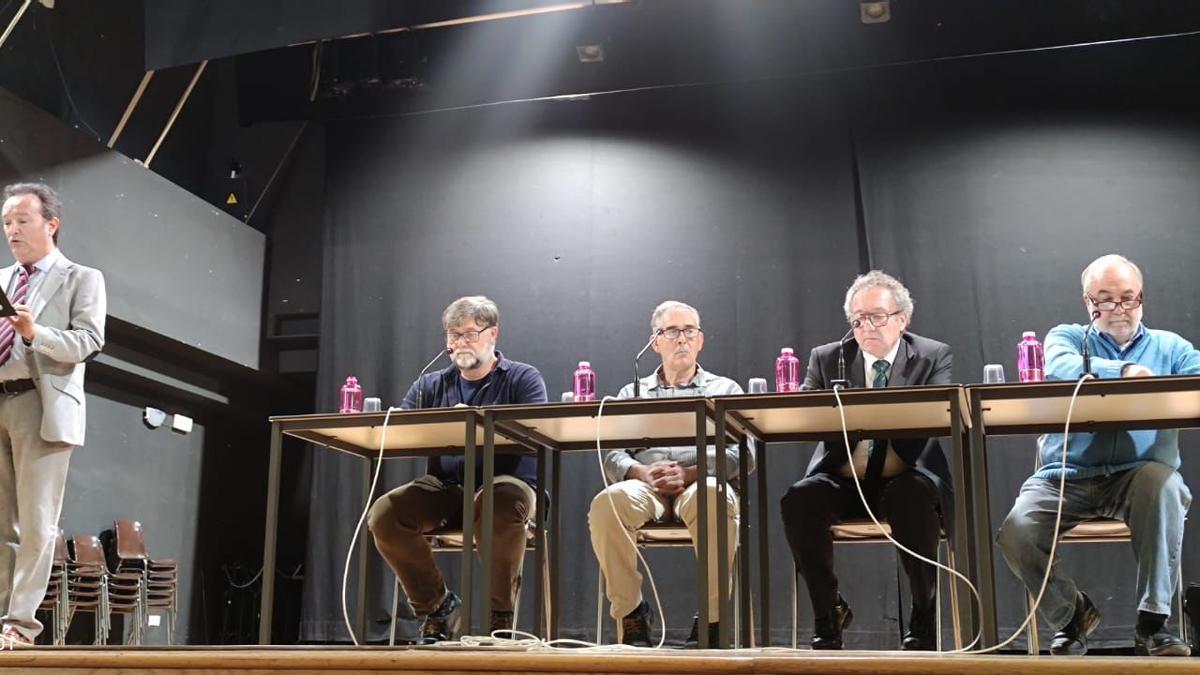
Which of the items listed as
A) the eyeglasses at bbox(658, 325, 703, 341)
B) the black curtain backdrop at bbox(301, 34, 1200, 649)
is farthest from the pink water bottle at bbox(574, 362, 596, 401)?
the black curtain backdrop at bbox(301, 34, 1200, 649)

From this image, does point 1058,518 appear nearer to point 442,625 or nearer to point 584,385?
point 584,385

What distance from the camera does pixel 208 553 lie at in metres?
6.59

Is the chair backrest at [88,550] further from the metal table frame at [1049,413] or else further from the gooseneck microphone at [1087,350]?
the gooseneck microphone at [1087,350]

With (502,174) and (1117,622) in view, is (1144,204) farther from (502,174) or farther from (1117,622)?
(502,174)

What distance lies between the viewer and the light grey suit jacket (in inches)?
125

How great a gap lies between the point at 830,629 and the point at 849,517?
0.30 meters

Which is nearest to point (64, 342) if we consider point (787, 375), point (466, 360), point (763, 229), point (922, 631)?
point (466, 360)

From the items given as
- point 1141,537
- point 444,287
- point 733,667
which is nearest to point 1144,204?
point 1141,537

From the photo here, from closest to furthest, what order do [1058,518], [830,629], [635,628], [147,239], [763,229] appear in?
[1058,518] → [830,629] → [635,628] → [763,229] → [147,239]

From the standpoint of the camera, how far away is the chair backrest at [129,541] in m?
5.61

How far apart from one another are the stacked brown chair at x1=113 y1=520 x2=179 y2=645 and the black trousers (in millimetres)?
3669

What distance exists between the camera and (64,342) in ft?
10.4

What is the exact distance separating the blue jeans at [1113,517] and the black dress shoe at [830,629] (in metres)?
0.45

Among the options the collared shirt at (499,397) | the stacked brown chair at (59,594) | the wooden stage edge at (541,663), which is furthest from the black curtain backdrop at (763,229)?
the wooden stage edge at (541,663)
